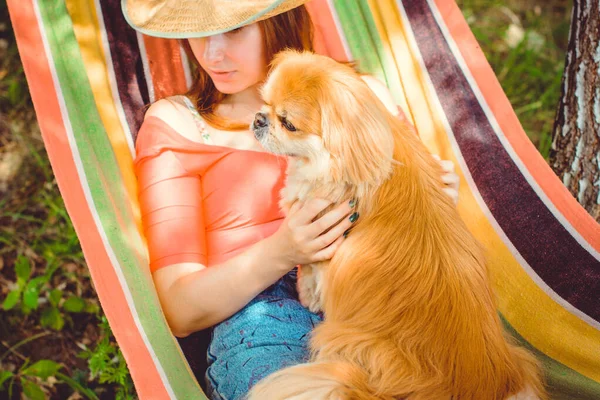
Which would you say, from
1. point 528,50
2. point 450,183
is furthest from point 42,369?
point 528,50

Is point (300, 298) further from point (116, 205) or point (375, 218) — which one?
point (116, 205)

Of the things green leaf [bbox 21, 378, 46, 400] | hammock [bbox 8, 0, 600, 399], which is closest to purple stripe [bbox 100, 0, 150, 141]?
hammock [bbox 8, 0, 600, 399]

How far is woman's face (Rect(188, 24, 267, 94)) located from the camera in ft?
6.61

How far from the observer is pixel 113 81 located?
2424 millimetres

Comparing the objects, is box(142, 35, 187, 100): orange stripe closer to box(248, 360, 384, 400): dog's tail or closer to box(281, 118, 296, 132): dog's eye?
box(281, 118, 296, 132): dog's eye

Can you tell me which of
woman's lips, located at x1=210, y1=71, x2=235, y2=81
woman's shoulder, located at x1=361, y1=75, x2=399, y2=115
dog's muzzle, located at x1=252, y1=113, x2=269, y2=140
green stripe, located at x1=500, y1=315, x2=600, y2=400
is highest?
woman's lips, located at x1=210, y1=71, x2=235, y2=81

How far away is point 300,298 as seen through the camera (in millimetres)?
2031

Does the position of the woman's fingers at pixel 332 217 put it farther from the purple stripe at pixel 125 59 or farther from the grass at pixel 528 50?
the grass at pixel 528 50

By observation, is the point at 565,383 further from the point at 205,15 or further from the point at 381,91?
the point at 205,15

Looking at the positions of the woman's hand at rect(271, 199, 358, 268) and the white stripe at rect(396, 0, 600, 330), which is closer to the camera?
the woman's hand at rect(271, 199, 358, 268)

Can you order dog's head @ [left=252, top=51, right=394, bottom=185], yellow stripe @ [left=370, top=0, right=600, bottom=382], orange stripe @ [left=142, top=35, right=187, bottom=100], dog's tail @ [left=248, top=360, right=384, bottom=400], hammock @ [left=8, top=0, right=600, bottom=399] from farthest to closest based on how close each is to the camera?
orange stripe @ [left=142, top=35, right=187, bottom=100]
yellow stripe @ [left=370, top=0, right=600, bottom=382]
hammock @ [left=8, top=0, right=600, bottom=399]
dog's head @ [left=252, top=51, right=394, bottom=185]
dog's tail @ [left=248, top=360, right=384, bottom=400]

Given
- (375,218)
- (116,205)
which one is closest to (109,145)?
(116,205)

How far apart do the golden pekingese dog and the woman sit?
0.41ft

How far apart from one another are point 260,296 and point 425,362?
62cm
